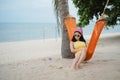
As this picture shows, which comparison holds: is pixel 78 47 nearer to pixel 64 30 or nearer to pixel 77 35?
pixel 77 35

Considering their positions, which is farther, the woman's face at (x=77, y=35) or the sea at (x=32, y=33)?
the sea at (x=32, y=33)

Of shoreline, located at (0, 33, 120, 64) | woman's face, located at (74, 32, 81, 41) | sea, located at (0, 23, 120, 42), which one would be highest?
woman's face, located at (74, 32, 81, 41)

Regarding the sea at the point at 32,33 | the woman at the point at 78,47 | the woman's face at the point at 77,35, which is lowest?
the sea at the point at 32,33

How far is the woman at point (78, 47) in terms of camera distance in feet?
19.4

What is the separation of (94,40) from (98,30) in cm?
27

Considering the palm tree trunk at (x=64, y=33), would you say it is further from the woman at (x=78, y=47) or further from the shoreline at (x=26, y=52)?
the shoreline at (x=26, y=52)

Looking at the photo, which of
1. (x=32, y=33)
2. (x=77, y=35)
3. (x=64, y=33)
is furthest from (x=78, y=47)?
(x=32, y=33)

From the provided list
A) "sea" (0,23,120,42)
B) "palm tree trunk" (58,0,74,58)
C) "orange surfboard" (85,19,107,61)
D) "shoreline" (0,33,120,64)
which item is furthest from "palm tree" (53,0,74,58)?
"shoreline" (0,33,120,64)

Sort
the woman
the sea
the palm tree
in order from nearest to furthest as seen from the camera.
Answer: the woman < the palm tree < the sea

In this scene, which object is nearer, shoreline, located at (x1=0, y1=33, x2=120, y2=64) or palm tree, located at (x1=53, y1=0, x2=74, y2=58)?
palm tree, located at (x1=53, y1=0, x2=74, y2=58)

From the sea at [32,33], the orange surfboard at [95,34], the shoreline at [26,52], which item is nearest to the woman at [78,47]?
the orange surfboard at [95,34]

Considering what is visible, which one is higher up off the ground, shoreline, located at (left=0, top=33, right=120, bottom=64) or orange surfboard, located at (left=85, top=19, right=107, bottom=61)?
orange surfboard, located at (left=85, top=19, right=107, bottom=61)

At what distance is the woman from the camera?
5926 mm

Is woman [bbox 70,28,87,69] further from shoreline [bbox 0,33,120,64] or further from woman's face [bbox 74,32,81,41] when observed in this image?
shoreline [bbox 0,33,120,64]
